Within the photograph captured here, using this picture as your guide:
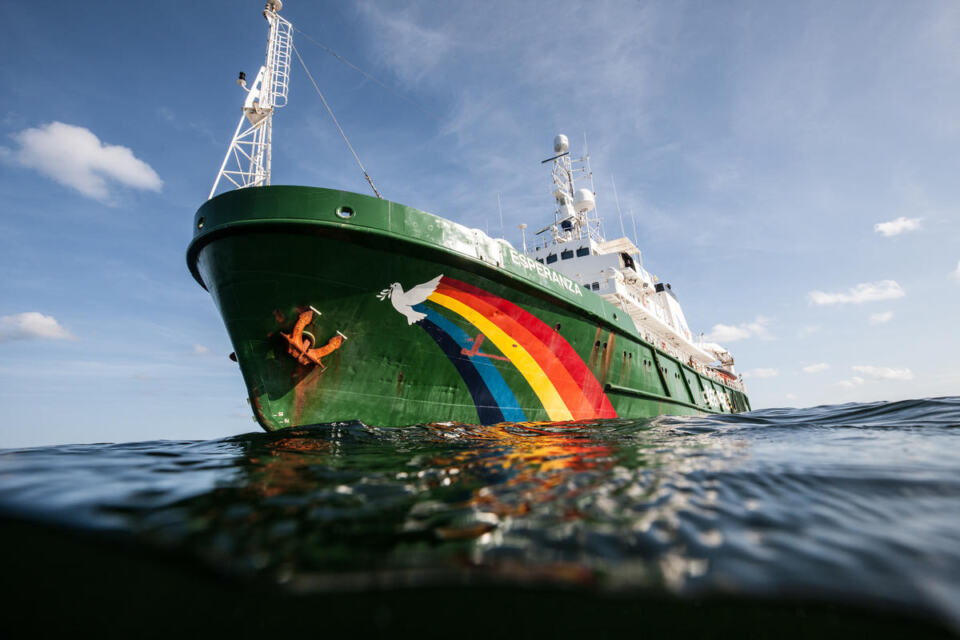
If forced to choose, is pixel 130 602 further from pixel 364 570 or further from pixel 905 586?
pixel 905 586

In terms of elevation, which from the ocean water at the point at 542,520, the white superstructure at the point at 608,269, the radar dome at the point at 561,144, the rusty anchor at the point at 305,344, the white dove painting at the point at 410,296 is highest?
the radar dome at the point at 561,144

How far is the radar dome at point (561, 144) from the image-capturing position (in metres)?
19.4

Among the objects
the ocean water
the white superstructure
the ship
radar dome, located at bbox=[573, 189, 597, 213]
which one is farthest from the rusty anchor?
radar dome, located at bbox=[573, 189, 597, 213]

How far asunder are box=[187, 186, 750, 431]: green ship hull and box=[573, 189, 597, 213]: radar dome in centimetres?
1305

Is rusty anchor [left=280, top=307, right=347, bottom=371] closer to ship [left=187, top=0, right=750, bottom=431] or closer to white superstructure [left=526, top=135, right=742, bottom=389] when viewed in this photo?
ship [left=187, top=0, right=750, bottom=431]

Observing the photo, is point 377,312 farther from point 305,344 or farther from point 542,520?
point 542,520

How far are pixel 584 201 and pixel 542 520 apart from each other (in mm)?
18569

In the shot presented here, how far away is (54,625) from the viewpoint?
87 centimetres

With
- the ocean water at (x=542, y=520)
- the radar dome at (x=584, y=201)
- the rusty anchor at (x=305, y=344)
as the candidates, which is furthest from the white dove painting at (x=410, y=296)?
the radar dome at (x=584, y=201)

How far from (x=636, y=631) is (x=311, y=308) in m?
4.87

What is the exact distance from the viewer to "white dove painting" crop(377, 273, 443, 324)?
537cm

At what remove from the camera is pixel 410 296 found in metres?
5.43

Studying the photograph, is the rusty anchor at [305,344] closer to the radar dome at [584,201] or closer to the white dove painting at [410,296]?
the white dove painting at [410,296]

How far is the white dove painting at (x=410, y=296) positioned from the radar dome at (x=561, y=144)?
54.0 ft
